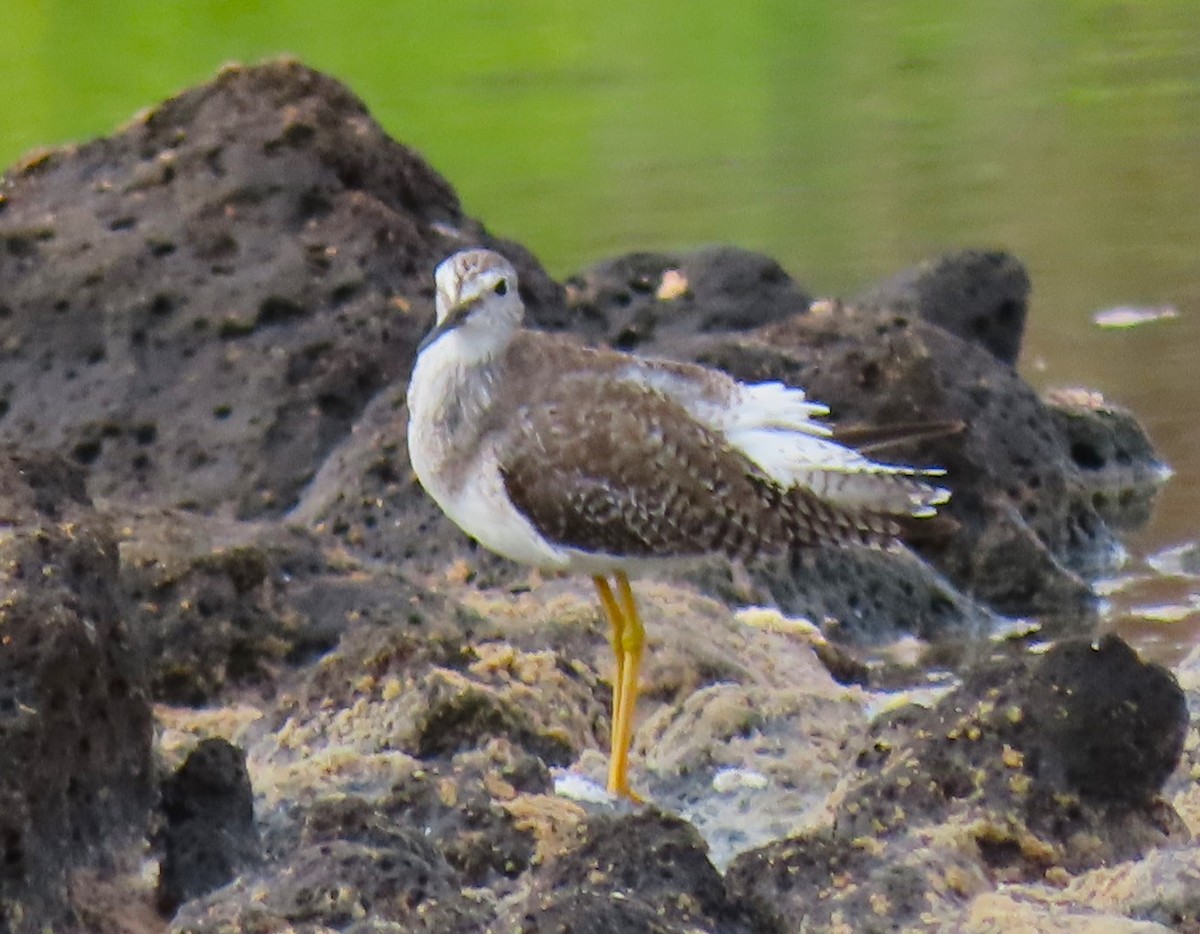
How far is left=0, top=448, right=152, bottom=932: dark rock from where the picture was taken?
447 centimetres

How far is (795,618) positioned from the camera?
832 cm

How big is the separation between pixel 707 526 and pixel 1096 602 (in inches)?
141

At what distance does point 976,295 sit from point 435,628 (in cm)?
507

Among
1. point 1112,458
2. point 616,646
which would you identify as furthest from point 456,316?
point 1112,458

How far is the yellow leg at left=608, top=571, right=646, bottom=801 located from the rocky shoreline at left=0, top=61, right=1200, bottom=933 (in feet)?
0.31

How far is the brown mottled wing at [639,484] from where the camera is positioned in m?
6.01

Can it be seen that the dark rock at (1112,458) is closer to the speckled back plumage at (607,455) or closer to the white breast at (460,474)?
the speckled back plumage at (607,455)

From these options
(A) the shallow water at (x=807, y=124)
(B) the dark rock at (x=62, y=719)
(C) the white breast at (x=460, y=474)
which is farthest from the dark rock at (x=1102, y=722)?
(A) the shallow water at (x=807, y=124)

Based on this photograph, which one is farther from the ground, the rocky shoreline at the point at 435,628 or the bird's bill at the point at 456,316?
the bird's bill at the point at 456,316

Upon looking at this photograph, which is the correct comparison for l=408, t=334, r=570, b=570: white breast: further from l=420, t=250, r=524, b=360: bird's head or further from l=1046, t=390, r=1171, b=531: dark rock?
l=1046, t=390, r=1171, b=531: dark rock

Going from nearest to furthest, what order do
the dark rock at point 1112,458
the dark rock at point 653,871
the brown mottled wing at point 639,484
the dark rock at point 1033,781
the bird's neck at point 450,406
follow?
the dark rock at point 653,871 → the dark rock at point 1033,781 → the brown mottled wing at point 639,484 → the bird's neck at point 450,406 → the dark rock at point 1112,458

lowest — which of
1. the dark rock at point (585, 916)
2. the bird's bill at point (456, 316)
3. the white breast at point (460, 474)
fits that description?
the white breast at point (460, 474)

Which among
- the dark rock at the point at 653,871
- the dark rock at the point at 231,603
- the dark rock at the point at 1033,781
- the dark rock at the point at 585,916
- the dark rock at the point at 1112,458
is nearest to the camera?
the dark rock at the point at 585,916

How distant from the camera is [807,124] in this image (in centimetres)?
1941
